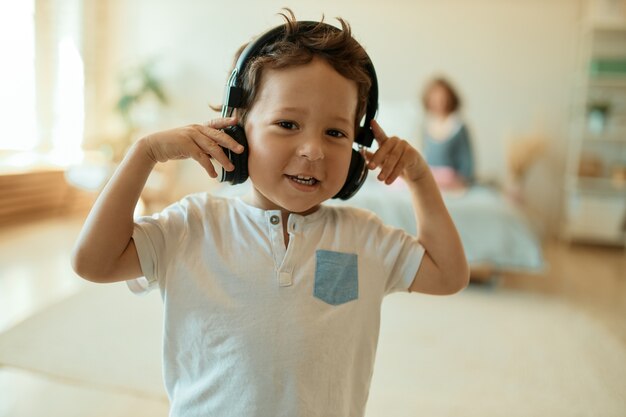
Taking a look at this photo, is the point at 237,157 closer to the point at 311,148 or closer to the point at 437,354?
the point at 311,148

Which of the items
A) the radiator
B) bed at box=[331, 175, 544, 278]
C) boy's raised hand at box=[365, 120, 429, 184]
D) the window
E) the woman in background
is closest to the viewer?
boy's raised hand at box=[365, 120, 429, 184]

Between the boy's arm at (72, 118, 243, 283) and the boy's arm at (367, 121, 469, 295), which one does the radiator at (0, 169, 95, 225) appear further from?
the boy's arm at (367, 121, 469, 295)

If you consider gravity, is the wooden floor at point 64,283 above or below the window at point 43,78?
below

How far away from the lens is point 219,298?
26.9 inches

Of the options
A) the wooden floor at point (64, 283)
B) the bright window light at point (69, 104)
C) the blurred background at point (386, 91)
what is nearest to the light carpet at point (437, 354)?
the wooden floor at point (64, 283)

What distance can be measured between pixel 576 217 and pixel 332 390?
11.5 ft

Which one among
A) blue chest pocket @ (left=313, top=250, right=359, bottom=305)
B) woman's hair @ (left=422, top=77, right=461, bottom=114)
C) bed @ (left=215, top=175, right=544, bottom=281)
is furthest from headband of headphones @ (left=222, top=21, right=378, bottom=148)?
woman's hair @ (left=422, top=77, right=461, bottom=114)

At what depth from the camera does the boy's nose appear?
0.65 metres

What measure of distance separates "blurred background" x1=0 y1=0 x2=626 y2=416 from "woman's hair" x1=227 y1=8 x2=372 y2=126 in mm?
2430

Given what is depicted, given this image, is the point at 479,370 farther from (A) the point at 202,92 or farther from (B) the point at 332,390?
(A) the point at 202,92

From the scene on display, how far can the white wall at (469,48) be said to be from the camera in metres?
3.79

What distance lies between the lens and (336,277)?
0.72 metres

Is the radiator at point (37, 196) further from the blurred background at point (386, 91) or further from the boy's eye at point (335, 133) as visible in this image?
the boy's eye at point (335, 133)

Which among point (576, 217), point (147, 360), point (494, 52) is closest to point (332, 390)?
point (147, 360)
